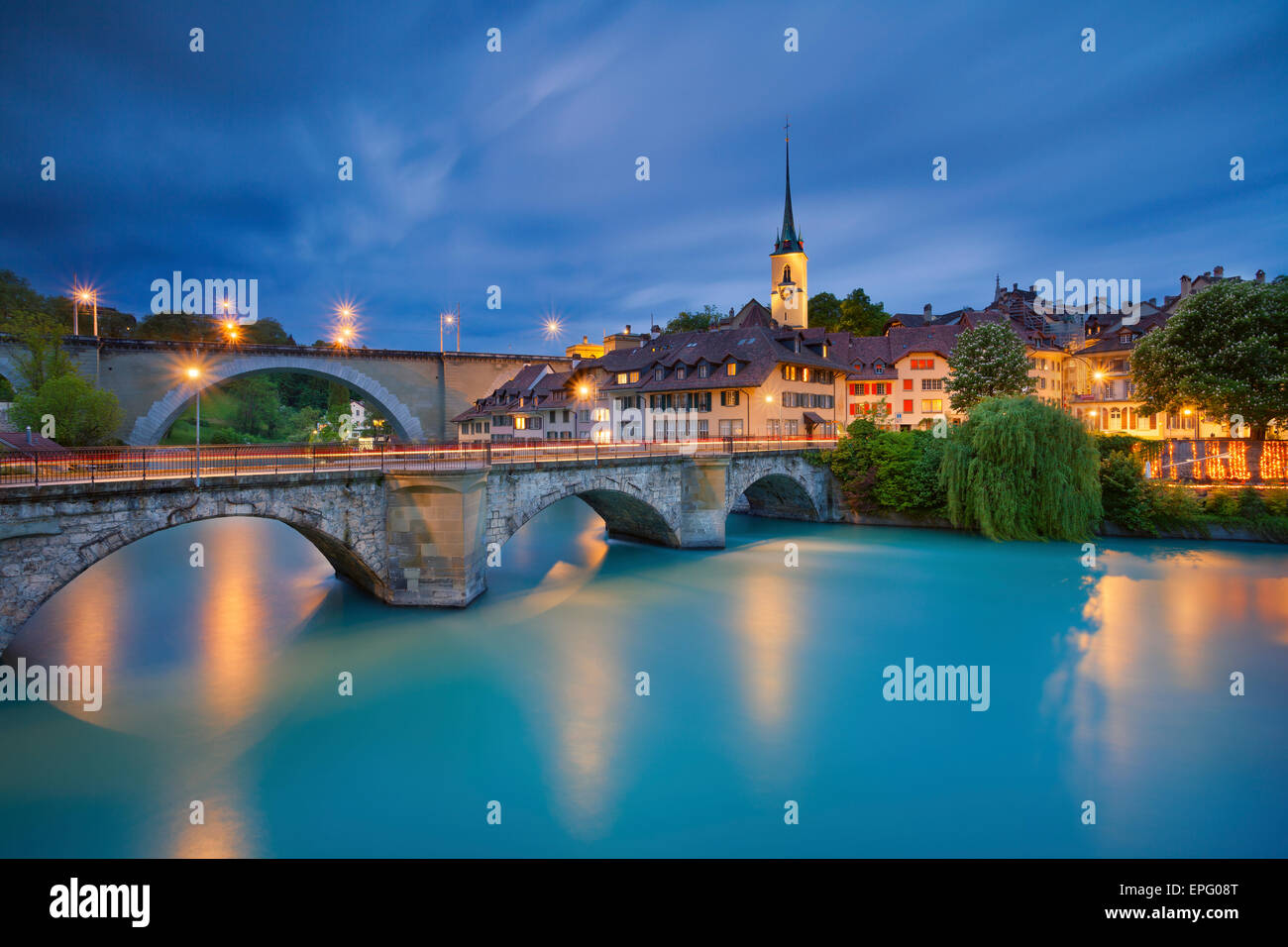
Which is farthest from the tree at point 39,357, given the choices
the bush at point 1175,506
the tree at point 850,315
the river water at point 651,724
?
the tree at point 850,315

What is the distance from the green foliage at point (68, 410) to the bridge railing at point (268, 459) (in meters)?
13.9

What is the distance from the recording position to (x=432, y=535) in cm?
2047

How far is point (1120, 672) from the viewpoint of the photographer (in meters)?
17.5

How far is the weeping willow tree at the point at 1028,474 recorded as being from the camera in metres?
32.8

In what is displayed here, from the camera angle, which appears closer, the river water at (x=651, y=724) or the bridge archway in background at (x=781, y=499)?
the river water at (x=651, y=724)

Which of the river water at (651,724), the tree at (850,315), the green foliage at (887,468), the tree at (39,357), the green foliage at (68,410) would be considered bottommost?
the river water at (651,724)

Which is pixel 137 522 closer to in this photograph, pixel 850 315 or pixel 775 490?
pixel 775 490

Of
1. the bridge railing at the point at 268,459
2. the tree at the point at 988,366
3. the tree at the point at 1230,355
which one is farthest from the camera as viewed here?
the tree at the point at 988,366

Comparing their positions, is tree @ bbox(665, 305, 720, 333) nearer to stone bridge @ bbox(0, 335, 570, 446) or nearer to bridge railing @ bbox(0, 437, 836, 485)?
stone bridge @ bbox(0, 335, 570, 446)

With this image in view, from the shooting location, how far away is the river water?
35.2ft

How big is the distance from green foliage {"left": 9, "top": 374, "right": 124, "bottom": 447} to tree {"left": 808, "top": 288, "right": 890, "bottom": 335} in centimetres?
6468

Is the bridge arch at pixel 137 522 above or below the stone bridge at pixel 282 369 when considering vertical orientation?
below

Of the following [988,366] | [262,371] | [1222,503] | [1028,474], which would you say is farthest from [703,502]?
[262,371]

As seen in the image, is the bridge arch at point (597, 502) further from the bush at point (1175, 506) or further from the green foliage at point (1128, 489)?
the bush at point (1175, 506)
